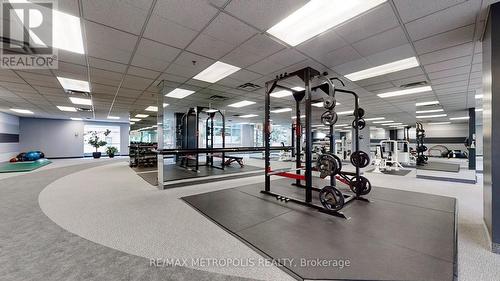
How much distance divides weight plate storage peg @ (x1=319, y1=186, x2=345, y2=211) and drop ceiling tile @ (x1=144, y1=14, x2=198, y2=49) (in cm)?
340

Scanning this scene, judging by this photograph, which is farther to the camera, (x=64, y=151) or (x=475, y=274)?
(x=64, y=151)

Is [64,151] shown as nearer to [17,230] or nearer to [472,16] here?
[17,230]

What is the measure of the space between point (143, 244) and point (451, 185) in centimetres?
766

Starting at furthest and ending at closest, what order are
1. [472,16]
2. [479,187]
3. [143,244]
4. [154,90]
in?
[154,90]
[479,187]
[472,16]
[143,244]

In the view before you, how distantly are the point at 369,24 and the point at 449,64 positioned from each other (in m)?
2.96

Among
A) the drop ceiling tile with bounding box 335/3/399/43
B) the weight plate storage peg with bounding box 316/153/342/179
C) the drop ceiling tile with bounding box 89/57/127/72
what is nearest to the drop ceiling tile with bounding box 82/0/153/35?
the drop ceiling tile with bounding box 89/57/127/72

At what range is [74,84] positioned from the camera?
580 cm

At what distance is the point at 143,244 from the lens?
90.5 inches

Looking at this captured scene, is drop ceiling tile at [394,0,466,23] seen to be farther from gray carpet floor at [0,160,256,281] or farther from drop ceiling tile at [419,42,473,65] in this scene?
gray carpet floor at [0,160,256,281]

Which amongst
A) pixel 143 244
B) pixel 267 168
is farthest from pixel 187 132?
pixel 143 244

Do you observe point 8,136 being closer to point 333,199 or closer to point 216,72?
point 216,72

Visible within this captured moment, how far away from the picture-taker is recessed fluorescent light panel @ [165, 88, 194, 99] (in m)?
6.53

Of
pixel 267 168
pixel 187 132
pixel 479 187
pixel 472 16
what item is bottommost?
pixel 479 187

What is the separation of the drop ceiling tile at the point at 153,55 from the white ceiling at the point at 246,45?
2cm
